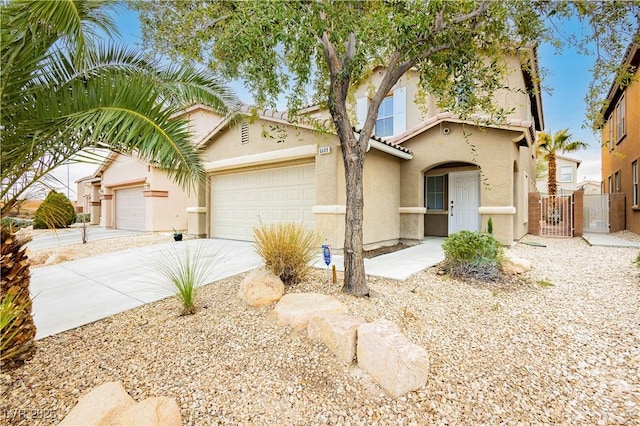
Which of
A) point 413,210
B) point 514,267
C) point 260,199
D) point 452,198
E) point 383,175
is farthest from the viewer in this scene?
point 452,198

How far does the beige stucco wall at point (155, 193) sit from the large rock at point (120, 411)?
13.2m

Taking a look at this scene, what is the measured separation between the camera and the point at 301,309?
141 inches

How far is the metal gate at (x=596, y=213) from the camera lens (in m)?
13.7

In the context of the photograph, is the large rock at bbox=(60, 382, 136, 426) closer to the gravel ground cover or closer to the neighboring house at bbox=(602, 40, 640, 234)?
→ the gravel ground cover

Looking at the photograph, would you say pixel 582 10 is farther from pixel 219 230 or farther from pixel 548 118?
pixel 548 118

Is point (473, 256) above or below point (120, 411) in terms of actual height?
above

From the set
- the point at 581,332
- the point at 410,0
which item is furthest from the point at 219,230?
the point at 581,332

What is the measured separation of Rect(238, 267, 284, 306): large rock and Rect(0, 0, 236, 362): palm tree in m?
1.85

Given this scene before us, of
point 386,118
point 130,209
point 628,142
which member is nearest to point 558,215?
point 628,142

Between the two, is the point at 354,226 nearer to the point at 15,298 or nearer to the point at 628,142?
the point at 15,298

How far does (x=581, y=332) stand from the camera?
141 inches

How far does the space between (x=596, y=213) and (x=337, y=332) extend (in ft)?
55.9

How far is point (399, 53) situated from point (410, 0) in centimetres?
63

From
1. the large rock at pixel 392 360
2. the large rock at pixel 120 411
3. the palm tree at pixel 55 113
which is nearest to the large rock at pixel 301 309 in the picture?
the large rock at pixel 392 360
